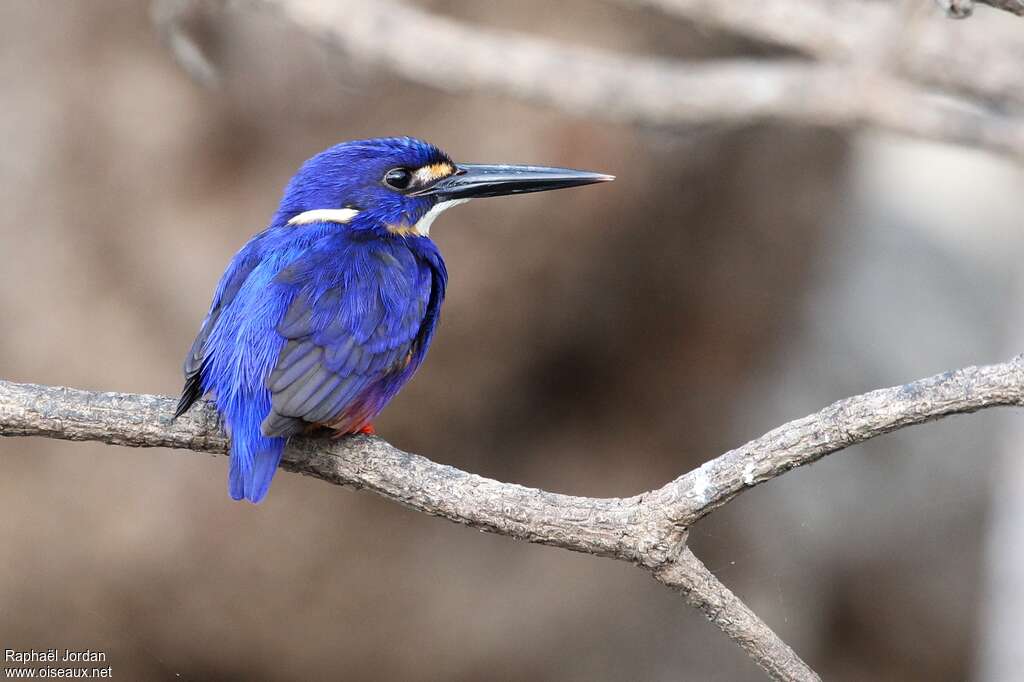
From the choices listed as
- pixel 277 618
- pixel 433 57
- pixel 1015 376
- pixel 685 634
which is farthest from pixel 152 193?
pixel 1015 376

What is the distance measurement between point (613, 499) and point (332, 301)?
77 centimetres

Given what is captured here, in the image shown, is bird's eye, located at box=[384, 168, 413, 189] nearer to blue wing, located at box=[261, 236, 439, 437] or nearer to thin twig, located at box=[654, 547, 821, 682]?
blue wing, located at box=[261, 236, 439, 437]

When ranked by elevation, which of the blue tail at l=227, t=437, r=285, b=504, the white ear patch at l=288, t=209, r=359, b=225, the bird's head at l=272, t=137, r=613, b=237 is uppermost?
the bird's head at l=272, t=137, r=613, b=237

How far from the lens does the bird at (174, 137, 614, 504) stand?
Result: 245 cm

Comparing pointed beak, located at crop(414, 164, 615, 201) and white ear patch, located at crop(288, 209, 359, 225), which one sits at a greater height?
pointed beak, located at crop(414, 164, 615, 201)

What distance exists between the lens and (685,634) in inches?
206

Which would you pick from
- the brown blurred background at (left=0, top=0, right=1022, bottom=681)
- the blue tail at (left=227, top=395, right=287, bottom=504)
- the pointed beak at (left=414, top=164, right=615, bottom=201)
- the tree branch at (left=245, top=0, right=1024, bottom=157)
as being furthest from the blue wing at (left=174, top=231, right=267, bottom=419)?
the brown blurred background at (left=0, top=0, right=1022, bottom=681)

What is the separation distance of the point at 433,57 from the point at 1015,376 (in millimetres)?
2337

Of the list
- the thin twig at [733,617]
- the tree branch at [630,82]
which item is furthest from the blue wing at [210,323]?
the tree branch at [630,82]

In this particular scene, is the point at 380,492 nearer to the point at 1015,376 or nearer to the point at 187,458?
the point at 1015,376

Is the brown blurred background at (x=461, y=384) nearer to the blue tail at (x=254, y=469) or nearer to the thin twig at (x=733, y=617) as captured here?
the blue tail at (x=254, y=469)

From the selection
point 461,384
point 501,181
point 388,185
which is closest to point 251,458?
point 388,185

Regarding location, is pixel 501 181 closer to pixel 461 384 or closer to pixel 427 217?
pixel 427 217

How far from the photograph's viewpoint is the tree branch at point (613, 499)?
2043 mm
